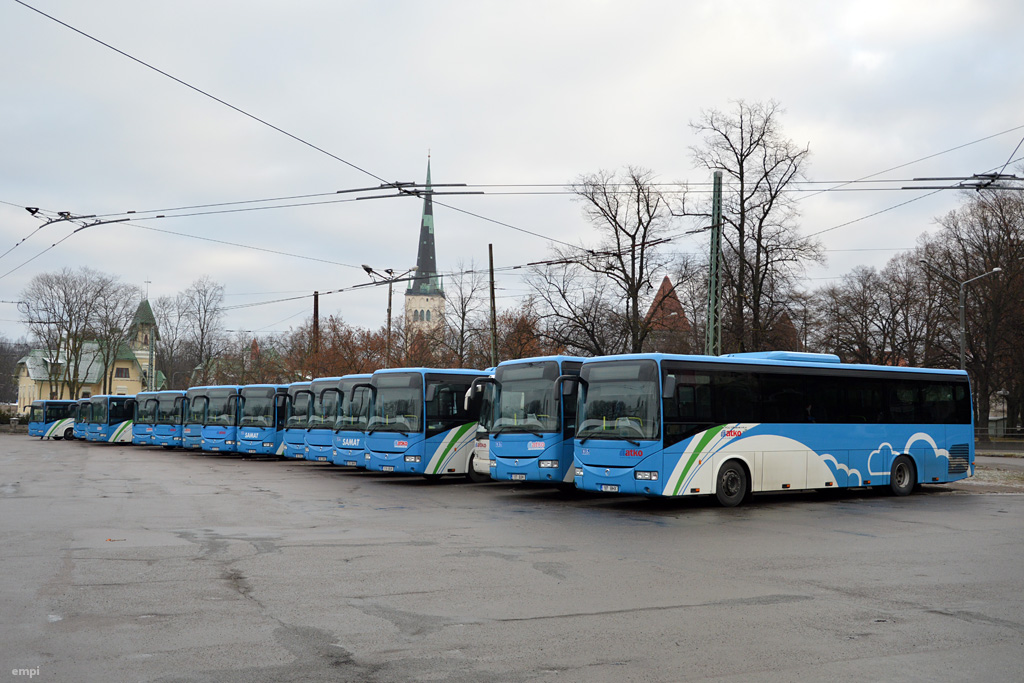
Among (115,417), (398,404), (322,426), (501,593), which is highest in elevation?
(398,404)

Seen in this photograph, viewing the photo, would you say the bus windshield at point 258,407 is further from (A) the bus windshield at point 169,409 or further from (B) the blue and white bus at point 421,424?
(B) the blue and white bus at point 421,424

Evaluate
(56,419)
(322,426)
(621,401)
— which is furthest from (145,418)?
(621,401)

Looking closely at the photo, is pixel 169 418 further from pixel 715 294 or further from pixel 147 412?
pixel 715 294

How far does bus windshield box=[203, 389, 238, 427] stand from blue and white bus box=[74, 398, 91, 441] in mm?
20795

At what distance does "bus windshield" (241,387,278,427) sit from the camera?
34781 mm

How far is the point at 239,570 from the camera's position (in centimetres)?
936

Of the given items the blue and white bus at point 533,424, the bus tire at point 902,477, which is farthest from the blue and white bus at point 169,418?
the bus tire at point 902,477

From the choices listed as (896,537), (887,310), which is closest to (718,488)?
(896,537)

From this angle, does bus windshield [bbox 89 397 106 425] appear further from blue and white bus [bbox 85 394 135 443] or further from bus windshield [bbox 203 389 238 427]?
bus windshield [bbox 203 389 238 427]

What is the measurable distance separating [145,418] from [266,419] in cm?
1537

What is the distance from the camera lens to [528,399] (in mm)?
19266

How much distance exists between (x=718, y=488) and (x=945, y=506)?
4.87m

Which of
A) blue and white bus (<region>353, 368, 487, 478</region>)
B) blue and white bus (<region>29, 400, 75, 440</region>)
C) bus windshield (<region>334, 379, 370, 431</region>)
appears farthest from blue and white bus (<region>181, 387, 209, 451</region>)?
blue and white bus (<region>29, 400, 75, 440</region>)

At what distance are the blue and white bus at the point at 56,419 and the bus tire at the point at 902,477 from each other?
5355cm
